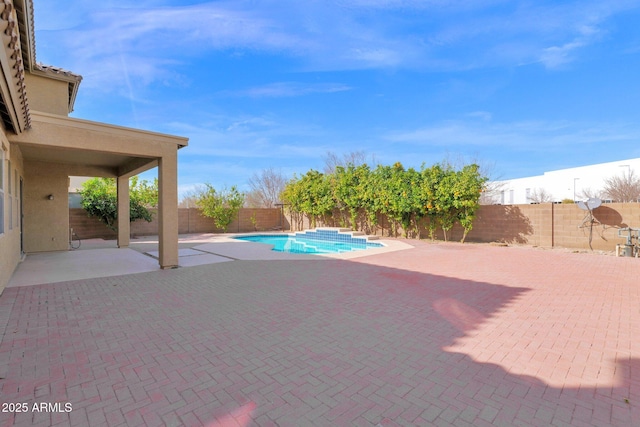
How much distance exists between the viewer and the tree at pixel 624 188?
28.1 meters

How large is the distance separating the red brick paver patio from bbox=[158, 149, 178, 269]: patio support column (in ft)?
6.29

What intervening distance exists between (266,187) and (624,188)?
1496 inches

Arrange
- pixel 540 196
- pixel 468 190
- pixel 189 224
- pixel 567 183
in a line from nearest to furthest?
pixel 468 190 < pixel 189 224 < pixel 567 183 < pixel 540 196

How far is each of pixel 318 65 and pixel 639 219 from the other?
53.3ft

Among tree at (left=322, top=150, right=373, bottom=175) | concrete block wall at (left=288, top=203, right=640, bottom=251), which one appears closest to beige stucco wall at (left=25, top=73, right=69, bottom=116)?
concrete block wall at (left=288, top=203, right=640, bottom=251)

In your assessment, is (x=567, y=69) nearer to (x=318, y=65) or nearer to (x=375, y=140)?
(x=318, y=65)

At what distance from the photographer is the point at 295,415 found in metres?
2.50

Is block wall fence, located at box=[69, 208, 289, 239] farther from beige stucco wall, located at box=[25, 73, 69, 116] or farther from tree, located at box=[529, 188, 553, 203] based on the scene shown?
tree, located at box=[529, 188, 553, 203]

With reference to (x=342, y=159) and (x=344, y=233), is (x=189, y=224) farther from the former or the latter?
(x=342, y=159)

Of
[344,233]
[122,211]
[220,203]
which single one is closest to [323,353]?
[122,211]

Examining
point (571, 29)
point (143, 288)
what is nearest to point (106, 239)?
point (143, 288)

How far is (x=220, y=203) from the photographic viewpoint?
21953 mm

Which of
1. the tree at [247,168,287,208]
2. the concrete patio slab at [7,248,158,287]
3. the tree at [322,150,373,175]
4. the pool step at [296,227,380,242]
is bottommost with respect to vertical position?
the concrete patio slab at [7,248,158,287]

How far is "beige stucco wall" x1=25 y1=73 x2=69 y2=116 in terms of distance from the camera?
10.6m
